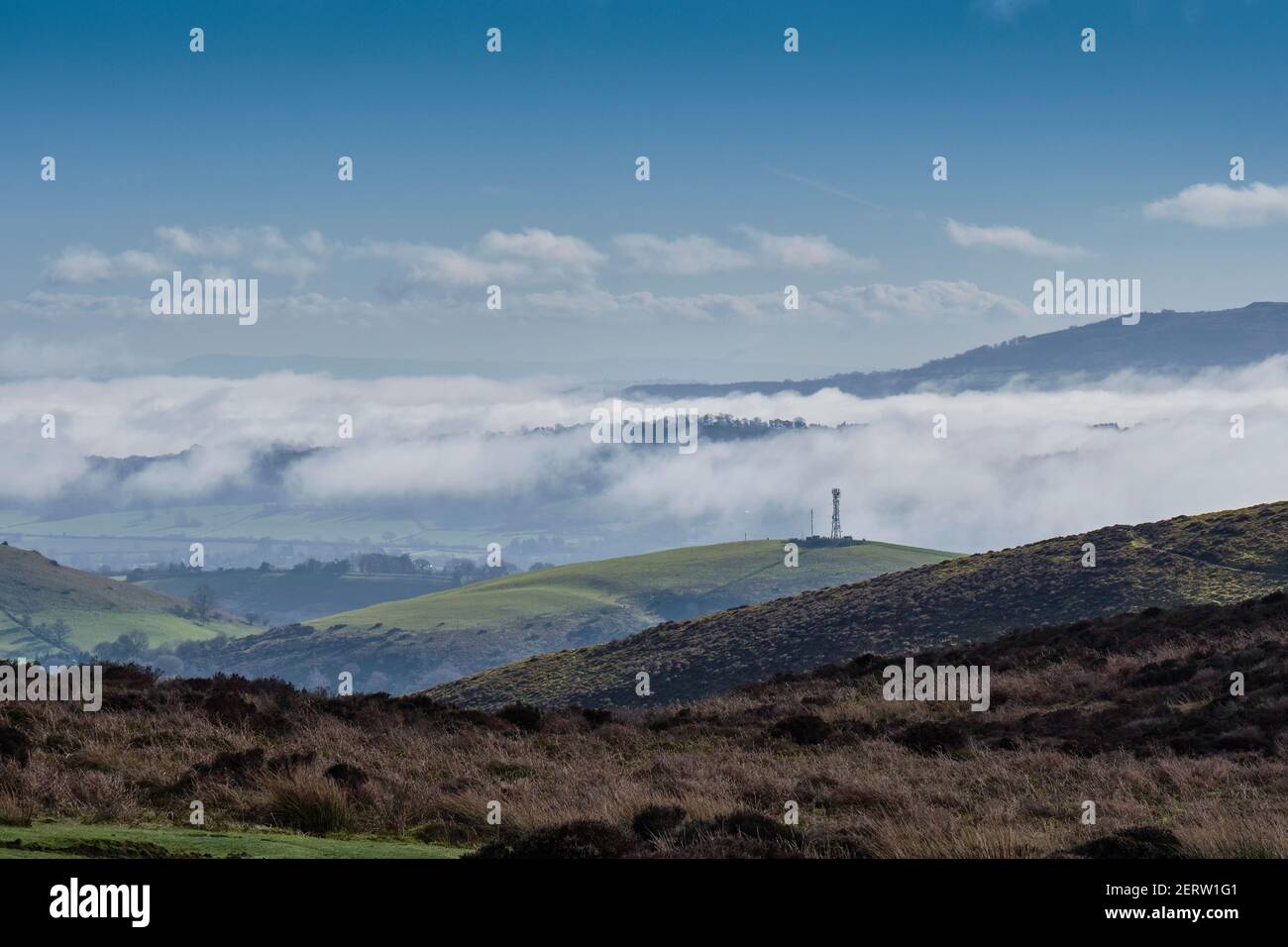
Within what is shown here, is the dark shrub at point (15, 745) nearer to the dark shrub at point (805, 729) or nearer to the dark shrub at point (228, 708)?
the dark shrub at point (228, 708)

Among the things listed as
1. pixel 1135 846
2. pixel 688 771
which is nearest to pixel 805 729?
pixel 688 771

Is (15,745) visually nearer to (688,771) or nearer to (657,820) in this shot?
(657,820)

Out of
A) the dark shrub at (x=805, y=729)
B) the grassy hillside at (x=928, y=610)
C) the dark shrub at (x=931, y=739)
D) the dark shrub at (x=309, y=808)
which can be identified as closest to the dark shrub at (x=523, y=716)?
the dark shrub at (x=805, y=729)

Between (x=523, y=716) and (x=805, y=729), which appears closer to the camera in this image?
(x=805, y=729)

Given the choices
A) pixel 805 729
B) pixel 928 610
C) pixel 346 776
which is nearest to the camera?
pixel 346 776

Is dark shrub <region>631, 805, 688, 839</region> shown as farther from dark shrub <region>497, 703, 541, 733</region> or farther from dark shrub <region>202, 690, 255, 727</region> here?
dark shrub <region>497, 703, 541, 733</region>
